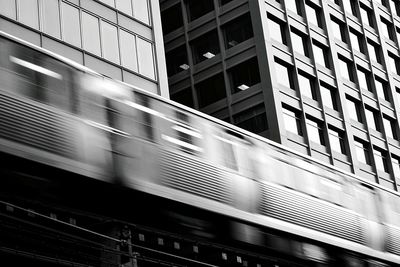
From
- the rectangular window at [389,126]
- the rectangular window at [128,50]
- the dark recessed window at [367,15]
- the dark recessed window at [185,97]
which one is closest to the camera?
the rectangular window at [128,50]

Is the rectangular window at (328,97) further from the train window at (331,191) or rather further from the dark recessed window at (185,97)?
the train window at (331,191)

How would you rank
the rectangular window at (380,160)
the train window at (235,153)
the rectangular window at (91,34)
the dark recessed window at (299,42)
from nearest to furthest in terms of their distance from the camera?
the train window at (235,153) < the rectangular window at (91,34) < the dark recessed window at (299,42) < the rectangular window at (380,160)

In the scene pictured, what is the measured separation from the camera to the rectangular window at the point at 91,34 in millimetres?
27031

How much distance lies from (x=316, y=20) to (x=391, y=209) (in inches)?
1024

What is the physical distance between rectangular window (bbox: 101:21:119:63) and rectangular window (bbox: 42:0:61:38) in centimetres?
200

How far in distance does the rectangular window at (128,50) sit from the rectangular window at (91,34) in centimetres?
104

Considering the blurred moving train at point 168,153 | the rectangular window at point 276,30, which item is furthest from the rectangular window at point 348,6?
the blurred moving train at point 168,153

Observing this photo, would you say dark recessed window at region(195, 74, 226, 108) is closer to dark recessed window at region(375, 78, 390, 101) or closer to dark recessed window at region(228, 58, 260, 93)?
dark recessed window at region(228, 58, 260, 93)

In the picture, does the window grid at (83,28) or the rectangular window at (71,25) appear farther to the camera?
the rectangular window at (71,25)

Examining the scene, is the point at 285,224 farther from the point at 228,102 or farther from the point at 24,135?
the point at 228,102

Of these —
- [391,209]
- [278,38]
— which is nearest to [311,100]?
[278,38]

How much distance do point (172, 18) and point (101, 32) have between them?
21.8 m

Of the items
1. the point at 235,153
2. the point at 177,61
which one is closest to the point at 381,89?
the point at 177,61

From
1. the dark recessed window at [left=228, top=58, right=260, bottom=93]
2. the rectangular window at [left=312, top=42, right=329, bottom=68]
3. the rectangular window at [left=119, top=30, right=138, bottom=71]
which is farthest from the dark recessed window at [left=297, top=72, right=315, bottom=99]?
the rectangular window at [left=119, top=30, right=138, bottom=71]
